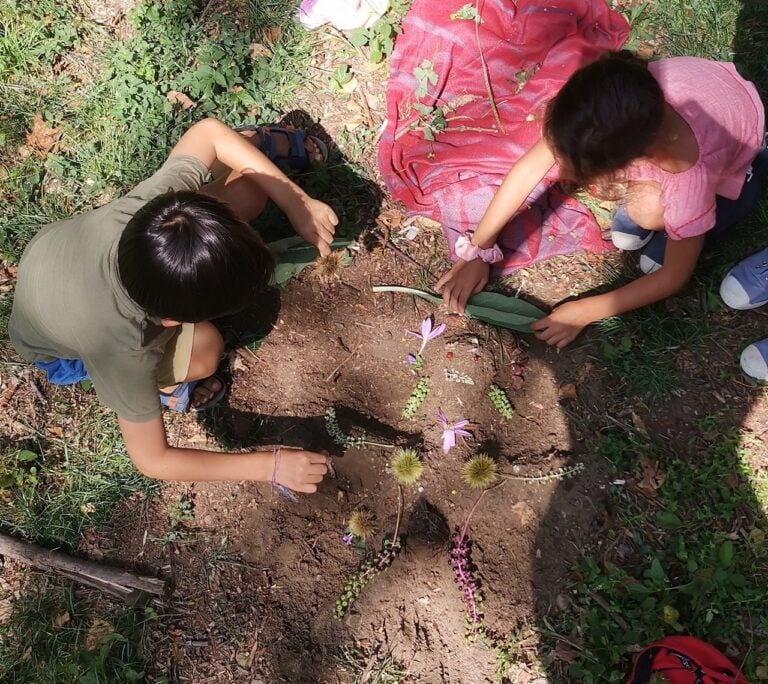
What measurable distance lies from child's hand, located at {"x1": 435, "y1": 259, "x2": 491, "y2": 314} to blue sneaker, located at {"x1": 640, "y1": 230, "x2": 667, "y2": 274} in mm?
671

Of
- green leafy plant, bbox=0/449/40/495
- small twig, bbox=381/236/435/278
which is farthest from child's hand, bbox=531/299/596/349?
green leafy plant, bbox=0/449/40/495

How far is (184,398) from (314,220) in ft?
2.95

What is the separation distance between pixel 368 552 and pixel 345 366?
2.52 feet

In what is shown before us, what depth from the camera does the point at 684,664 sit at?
2080 millimetres

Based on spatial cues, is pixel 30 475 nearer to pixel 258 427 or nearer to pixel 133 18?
pixel 258 427

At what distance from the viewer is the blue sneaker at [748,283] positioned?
8.51ft

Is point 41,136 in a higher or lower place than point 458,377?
higher

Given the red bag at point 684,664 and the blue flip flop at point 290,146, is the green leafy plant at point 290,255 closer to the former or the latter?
the blue flip flop at point 290,146

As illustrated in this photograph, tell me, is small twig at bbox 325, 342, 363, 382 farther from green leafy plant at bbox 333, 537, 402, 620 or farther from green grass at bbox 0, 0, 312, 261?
green grass at bbox 0, 0, 312, 261

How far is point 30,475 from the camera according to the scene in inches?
108

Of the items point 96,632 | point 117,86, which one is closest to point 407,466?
point 96,632

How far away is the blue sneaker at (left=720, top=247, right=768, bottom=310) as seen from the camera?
8.51 feet

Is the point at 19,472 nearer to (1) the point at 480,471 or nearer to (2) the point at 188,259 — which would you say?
(2) the point at 188,259

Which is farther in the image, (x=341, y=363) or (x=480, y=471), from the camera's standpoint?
(x=341, y=363)
